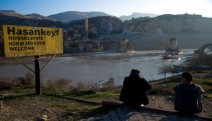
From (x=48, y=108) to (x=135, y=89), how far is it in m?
2.30

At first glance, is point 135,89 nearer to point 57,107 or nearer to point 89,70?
point 57,107

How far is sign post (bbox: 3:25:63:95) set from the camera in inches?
351

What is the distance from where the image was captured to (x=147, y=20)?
15500 cm

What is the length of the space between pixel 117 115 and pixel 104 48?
3446 inches

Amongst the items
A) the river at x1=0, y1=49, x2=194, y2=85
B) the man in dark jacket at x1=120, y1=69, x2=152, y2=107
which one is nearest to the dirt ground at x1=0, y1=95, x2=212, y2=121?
the man in dark jacket at x1=120, y1=69, x2=152, y2=107

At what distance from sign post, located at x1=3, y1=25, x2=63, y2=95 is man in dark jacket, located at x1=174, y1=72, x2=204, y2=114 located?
16.2 feet

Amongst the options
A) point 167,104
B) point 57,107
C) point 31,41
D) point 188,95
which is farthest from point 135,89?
point 31,41

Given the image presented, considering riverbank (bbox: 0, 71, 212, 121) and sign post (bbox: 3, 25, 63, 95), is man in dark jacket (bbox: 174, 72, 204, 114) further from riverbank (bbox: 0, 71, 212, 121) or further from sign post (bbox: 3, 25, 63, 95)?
sign post (bbox: 3, 25, 63, 95)

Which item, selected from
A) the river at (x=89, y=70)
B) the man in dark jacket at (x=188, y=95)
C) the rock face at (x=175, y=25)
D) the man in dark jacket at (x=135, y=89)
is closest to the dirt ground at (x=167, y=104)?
the man in dark jacket at (x=135, y=89)

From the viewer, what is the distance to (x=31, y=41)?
9.48 meters

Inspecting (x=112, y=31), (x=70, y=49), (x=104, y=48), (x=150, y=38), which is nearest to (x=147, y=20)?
(x=112, y=31)

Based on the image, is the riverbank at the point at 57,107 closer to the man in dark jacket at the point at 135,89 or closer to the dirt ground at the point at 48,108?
the dirt ground at the point at 48,108

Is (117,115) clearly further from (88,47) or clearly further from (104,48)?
(104,48)

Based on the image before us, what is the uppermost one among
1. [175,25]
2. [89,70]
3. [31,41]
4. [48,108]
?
[175,25]
